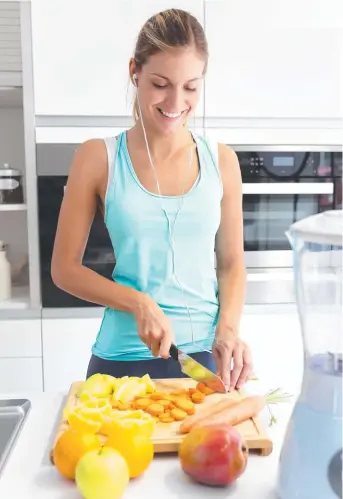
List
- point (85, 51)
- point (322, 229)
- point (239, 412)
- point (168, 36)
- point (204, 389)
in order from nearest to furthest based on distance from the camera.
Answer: point (322, 229), point (239, 412), point (204, 389), point (168, 36), point (85, 51)

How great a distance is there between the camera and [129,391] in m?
0.94

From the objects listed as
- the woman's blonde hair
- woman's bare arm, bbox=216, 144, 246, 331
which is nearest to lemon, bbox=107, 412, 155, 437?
woman's bare arm, bbox=216, 144, 246, 331

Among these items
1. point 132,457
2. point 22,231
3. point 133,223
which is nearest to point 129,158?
point 133,223

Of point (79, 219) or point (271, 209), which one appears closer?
point (79, 219)

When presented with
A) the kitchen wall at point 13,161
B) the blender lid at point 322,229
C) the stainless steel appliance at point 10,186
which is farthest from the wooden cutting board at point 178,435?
the kitchen wall at point 13,161

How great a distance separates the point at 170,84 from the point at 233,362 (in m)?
0.52

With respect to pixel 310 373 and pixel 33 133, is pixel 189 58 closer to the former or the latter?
pixel 310 373

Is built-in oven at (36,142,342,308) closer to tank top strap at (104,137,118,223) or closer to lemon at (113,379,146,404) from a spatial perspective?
tank top strap at (104,137,118,223)

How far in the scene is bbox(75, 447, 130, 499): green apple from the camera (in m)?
0.66

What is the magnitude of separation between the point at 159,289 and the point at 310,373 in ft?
1.77

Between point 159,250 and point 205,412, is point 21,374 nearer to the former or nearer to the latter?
point 159,250

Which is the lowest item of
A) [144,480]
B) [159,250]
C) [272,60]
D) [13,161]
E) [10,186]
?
[144,480]

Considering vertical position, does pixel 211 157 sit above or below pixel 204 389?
above

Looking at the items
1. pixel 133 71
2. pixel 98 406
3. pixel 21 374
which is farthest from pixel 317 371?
pixel 21 374
